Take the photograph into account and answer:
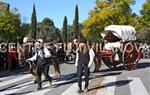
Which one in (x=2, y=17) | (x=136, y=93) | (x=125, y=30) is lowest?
(x=136, y=93)

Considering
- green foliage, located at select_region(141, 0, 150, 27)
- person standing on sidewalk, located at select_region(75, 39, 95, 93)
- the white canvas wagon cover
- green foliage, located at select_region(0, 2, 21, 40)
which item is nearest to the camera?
person standing on sidewalk, located at select_region(75, 39, 95, 93)

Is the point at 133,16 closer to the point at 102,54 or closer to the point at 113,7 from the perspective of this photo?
the point at 113,7

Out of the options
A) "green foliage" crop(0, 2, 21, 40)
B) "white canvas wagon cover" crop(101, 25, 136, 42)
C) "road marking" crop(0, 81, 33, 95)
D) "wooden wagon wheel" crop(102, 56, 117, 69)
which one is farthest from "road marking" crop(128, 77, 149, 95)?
"green foliage" crop(0, 2, 21, 40)

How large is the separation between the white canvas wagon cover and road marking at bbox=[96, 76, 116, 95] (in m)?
7.39

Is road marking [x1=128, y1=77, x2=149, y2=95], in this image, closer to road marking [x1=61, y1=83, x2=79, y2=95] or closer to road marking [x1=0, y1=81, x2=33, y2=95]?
road marking [x1=61, y1=83, x2=79, y2=95]

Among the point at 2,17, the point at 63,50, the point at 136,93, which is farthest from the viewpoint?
the point at 2,17

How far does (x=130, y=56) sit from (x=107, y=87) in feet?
31.3

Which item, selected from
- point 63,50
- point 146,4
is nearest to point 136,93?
point 63,50

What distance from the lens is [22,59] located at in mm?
28359

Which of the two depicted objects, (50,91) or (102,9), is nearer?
(50,91)

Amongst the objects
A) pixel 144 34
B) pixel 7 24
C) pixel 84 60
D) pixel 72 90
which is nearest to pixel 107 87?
pixel 72 90

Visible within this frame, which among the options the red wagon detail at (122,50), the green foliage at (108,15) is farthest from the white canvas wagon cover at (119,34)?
the green foliage at (108,15)

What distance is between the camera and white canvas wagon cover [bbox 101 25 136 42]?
26406 mm

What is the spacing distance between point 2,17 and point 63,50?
20071 mm
